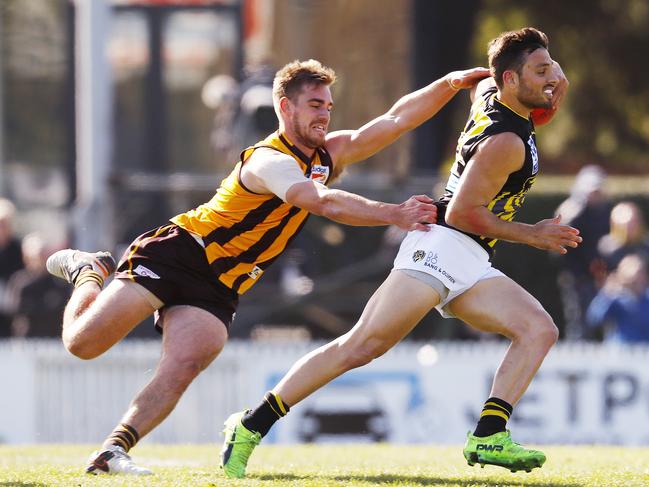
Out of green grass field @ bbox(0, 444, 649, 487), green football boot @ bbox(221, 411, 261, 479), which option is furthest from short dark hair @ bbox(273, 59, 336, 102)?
green grass field @ bbox(0, 444, 649, 487)

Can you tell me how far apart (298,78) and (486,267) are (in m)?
1.33

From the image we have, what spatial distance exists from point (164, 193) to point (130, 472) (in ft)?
24.8

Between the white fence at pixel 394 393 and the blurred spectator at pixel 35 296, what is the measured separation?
97 cm

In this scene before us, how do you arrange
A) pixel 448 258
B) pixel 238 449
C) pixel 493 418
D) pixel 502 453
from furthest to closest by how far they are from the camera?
pixel 238 449, pixel 448 258, pixel 493 418, pixel 502 453

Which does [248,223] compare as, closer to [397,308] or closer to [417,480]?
[397,308]

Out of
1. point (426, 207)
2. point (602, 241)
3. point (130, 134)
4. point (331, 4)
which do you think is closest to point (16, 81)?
point (130, 134)

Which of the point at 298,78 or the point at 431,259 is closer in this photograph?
the point at 431,259

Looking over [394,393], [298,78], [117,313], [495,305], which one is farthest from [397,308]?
[394,393]

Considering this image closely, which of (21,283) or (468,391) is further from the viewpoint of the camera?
(21,283)

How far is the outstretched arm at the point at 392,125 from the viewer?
24.2ft

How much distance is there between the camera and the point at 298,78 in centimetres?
703

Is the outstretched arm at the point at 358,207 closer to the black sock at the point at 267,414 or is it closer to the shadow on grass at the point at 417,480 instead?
the black sock at the point at 267,414

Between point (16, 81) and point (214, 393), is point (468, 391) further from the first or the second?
point (16, 81)

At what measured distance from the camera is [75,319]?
287 inches
